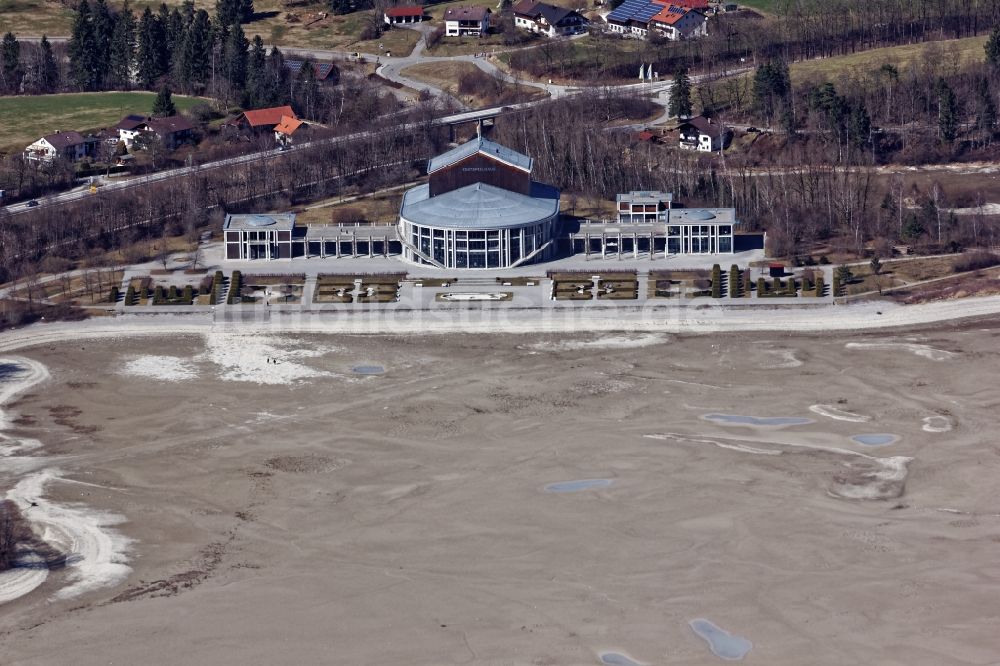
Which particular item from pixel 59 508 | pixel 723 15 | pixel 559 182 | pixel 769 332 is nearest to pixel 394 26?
pixel 723 15

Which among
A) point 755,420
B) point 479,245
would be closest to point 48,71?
point 479,245

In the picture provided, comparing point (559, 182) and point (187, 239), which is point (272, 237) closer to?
point (187, 239)

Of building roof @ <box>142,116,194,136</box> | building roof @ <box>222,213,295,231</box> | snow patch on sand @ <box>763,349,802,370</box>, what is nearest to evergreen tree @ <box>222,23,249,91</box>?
building roof @ <box>142,116,194,136</box>

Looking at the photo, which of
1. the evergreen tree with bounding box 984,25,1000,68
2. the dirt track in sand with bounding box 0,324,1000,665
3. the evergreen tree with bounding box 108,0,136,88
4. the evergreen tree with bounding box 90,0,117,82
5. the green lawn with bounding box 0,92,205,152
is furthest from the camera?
the evergreen tree with bounding box 90,0,117,82

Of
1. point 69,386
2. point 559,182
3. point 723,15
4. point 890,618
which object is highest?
point 723,15

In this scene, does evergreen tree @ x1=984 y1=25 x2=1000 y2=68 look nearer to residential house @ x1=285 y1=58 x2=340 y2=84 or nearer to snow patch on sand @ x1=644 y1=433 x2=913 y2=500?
residential house @ x1=285 y1=58 x2=340 y2=84

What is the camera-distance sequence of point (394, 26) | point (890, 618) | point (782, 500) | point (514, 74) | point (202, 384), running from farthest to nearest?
1. point (394, 26)
2. point (514, 74)
3. point (202, 384)
4. point (782, 500)
5. point (890, 618)

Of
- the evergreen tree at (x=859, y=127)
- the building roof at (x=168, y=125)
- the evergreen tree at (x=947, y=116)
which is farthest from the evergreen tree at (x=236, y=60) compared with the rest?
the evergreen tree at (x=947, y=116)

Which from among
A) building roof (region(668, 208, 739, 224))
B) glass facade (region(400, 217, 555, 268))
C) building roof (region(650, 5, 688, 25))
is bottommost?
glass facade (region(400, 217, 555, 268))

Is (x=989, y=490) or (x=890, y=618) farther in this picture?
(x=989, y=490)
